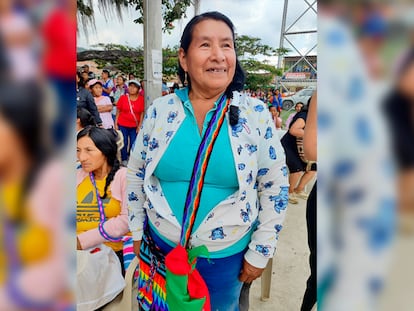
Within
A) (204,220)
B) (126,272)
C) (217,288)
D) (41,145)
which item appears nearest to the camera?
(41,145)

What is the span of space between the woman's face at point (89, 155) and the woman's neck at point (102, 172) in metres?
0.01

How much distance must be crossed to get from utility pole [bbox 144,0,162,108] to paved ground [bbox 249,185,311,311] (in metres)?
1.79

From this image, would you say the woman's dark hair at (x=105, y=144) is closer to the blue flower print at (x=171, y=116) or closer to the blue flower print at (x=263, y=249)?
the blue flower print at (x=171, y=116)

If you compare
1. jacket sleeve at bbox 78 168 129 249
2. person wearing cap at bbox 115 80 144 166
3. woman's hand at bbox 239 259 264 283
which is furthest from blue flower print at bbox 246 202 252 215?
person wearing cap at bbox 115 80 144 166

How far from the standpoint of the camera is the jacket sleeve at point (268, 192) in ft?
4.15

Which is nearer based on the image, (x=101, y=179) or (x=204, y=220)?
(x=204, y=220)

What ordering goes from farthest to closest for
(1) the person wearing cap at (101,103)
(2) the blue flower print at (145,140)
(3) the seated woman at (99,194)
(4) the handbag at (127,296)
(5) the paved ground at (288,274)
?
(1) the person wearing cap at (101,103) < (5) the paved ground at (288,274) < (3) the seated woman at (99,194) < (4) the handbag at (127,296) < (2) the blue flower print at (145,140)

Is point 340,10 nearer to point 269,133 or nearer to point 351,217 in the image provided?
point 351,217

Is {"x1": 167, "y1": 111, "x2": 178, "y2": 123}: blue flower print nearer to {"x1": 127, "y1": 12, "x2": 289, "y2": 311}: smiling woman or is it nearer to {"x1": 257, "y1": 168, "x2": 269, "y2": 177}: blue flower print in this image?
{"x1": 127, "y1": 12, "x2": 289, "y2": 311}: smiling woman

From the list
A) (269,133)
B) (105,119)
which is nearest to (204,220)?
(269,133)

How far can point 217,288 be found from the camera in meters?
1.30

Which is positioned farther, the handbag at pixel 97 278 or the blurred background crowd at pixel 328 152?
the handbag at pixel 97 278

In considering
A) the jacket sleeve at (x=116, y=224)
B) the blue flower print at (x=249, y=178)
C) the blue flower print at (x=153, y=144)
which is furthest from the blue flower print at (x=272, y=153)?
the jacket sleeve at (x=116, y=224)

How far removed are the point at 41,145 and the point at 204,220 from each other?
36.8 inches
